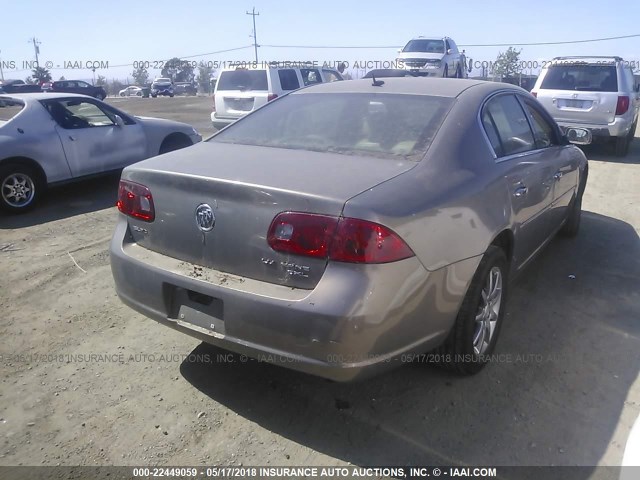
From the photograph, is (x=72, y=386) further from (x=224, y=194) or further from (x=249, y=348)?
(x=224, y=194)

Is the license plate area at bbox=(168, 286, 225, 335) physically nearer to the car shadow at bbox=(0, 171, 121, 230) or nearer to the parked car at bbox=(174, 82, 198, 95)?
the car shadow at bbox=(0, 171, 121, 230)

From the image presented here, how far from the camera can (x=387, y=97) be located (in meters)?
3.30

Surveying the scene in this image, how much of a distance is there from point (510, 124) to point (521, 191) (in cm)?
54

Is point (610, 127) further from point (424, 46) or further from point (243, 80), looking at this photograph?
point (424, 46)

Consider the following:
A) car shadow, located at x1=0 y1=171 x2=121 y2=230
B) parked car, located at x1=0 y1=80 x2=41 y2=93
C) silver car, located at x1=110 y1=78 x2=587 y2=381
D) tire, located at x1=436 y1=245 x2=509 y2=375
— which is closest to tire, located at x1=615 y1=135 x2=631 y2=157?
silver car, located at x1=110 y1=78 x2=587 y2=381

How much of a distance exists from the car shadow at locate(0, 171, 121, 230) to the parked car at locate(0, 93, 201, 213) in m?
0.20

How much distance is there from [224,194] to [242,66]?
10593 mm

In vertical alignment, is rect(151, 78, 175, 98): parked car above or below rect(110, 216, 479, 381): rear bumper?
below

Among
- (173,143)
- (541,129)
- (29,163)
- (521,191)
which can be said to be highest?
(541,129)

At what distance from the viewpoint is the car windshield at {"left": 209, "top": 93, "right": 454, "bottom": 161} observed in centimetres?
292

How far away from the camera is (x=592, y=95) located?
10039mm

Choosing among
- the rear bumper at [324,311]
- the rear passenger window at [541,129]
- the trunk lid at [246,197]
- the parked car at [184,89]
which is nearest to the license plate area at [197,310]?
the rear bumper at [324,311]

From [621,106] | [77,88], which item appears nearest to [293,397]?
[621,106]

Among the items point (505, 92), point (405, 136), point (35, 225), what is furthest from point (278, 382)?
point (35, 225)
